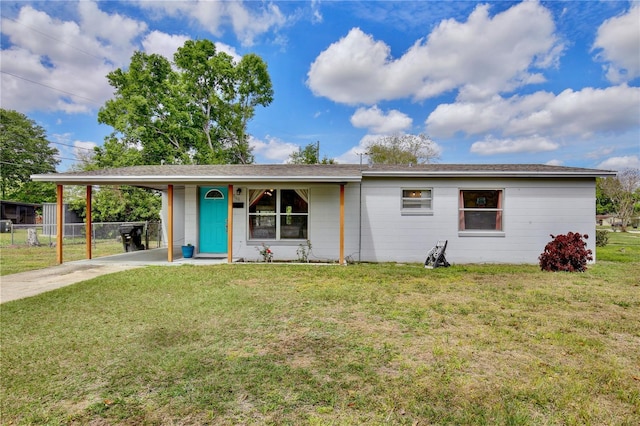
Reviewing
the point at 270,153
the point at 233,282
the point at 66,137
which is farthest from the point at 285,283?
the point at 66,137

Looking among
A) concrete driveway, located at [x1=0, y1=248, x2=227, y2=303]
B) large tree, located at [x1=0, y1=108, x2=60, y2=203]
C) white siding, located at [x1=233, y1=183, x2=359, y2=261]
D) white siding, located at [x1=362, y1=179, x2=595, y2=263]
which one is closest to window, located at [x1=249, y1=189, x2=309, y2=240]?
white siding, located at [x1=233, y1=183, x2=359, y2=261]

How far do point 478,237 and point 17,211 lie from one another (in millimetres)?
41610

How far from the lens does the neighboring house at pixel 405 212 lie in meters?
9.91

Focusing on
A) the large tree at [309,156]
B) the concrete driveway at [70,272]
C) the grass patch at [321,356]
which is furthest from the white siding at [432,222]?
the large tree at [309,156]

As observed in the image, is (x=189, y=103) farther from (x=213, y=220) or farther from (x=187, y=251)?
(x=187, y=251)

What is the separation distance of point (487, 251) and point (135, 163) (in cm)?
2175

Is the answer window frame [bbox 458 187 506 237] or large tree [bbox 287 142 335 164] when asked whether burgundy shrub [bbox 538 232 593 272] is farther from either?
large tree [bbox 287 142 335 164]

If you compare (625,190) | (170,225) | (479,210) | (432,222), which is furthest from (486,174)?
(625,190)

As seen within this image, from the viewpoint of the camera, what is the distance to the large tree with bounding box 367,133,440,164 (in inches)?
1187

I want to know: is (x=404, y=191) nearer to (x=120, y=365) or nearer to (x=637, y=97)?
(x=120, y=365)

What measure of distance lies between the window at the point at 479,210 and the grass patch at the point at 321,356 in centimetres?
407

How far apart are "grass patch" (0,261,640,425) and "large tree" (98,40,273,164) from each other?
2015cm

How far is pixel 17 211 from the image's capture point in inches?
1296

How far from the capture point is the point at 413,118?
29.1 metres
